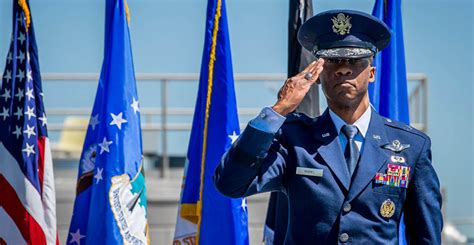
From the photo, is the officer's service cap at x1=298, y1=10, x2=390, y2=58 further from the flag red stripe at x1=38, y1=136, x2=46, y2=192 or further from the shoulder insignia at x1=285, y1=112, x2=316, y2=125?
the flag red stripe at x1=38, y1=136, x2=46, y2=192

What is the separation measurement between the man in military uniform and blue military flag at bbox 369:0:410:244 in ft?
6.54

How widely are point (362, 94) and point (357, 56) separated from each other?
140 mm

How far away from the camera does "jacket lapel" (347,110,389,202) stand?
3654 mm

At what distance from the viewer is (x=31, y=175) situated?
18.5ft

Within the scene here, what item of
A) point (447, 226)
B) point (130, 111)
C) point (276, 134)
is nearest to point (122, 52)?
point (130, 111)

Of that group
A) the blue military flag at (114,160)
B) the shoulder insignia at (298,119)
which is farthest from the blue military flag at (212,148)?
the shoulder insignia at (298,119)

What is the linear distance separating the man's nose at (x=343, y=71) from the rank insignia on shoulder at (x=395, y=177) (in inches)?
14.8

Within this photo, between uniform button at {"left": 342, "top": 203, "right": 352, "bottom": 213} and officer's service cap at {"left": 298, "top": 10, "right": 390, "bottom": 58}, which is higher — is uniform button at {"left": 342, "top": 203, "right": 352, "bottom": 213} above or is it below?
below

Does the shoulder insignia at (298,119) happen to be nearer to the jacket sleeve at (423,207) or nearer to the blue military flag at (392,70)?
the jacket sleeve at (423,207)

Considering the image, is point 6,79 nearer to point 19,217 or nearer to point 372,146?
point 19,217

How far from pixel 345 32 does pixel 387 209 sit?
674 millimetres

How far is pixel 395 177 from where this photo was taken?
3676mm

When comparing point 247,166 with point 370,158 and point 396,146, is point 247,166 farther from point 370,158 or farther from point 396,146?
point 396,146

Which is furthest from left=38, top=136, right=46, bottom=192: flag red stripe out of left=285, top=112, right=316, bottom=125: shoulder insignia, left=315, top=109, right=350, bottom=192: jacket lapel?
left=315, top=109, right=350, bottom=192: jacket lapel
